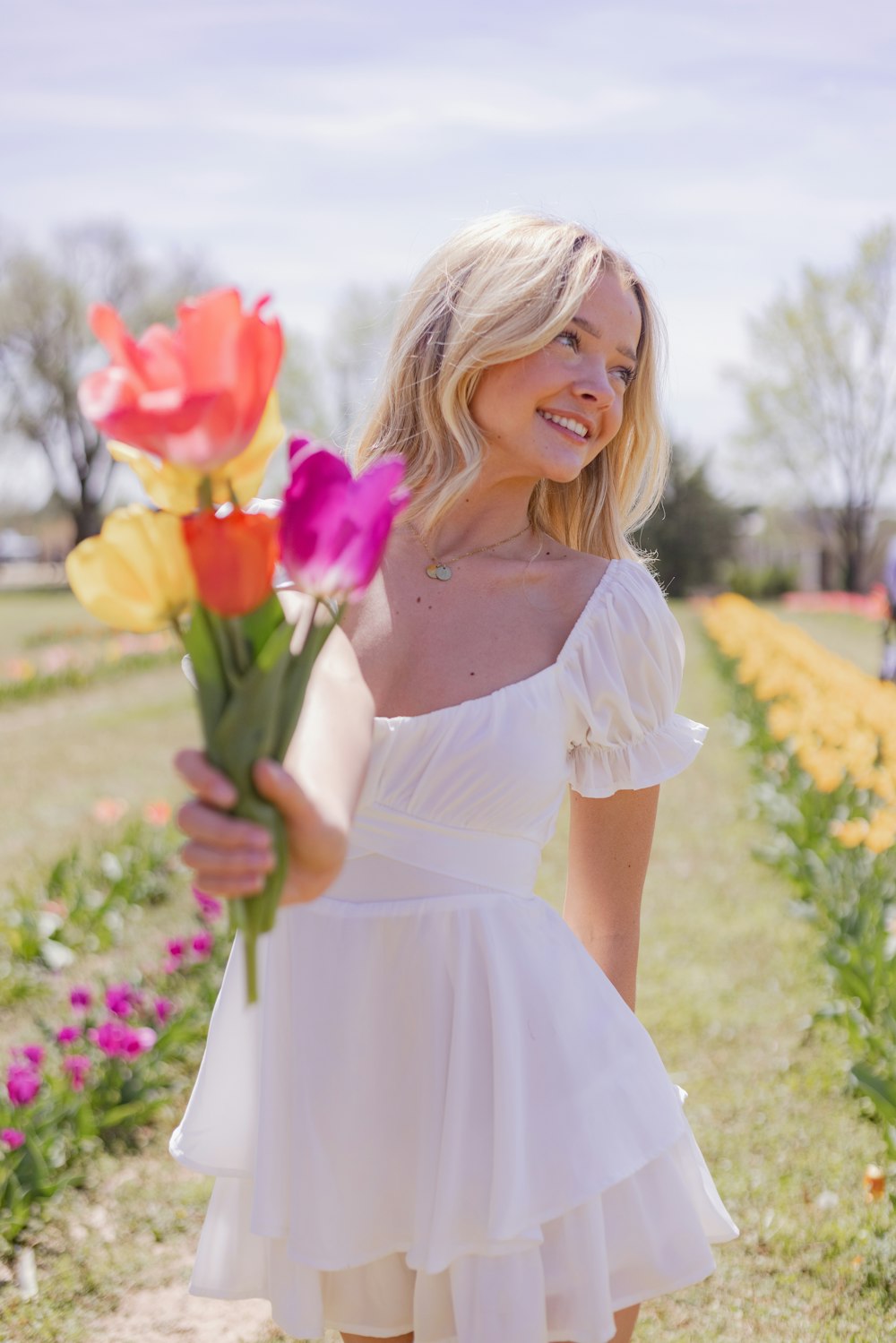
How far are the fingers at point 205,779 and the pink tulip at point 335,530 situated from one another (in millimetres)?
158

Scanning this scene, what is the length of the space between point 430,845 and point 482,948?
0.50 feet

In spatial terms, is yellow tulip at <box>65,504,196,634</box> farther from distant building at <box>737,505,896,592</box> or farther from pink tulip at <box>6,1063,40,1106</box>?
distant building at <box>737,505,896,592</box>

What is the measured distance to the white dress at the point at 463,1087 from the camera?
166 cm

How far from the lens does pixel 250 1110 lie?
1.86 meters

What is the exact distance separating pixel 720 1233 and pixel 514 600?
0.96 meters

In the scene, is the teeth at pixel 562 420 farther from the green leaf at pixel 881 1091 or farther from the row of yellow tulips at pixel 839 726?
the row of yellow tulips at pixel 839 726

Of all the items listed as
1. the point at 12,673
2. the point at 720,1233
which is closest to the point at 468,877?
the point at 720,1233

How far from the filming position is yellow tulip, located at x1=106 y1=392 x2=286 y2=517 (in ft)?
3.24

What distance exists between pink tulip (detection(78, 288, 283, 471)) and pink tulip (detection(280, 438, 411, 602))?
0.08 meters

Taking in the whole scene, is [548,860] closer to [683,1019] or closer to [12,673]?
[683,1019]

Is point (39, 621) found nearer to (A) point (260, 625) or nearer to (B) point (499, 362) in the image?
(B) point (499, 362)

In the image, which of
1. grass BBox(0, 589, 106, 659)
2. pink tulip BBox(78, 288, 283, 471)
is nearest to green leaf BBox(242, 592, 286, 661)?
pink tulip BBox(78, 288, 283, 471)

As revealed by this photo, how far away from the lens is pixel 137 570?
965mm

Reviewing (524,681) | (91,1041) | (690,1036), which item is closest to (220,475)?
(524,681)
